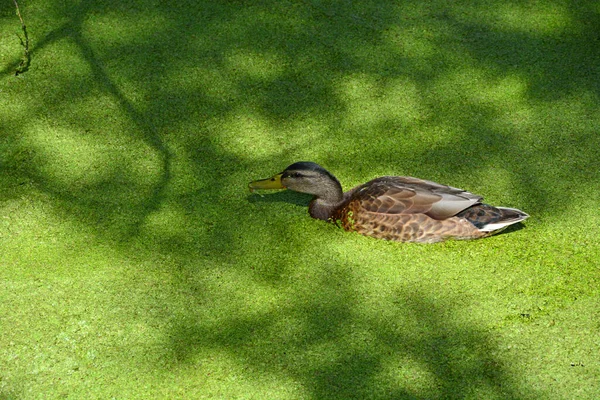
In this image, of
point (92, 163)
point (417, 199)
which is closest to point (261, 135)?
point (92, 163)

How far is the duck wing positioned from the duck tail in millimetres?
48

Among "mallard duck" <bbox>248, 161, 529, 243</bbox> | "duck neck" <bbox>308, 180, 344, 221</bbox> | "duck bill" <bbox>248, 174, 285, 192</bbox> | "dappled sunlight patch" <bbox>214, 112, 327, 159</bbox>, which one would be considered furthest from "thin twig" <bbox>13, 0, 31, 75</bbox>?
"duck neck" <bbox>308, 180, 344, 221</bbox>

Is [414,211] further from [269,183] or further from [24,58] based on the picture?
[24,58]

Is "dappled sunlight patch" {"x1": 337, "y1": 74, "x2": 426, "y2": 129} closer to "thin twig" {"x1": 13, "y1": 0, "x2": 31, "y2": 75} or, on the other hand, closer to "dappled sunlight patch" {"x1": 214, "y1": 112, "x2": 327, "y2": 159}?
"dappled sunlight patch" {"x1": 214, "y1": 112, "x2": 327, "y2": 159}

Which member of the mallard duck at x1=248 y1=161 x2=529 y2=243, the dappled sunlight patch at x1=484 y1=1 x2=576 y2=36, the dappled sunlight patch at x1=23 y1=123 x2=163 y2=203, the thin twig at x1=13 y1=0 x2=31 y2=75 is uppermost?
the dappled sunlight patch at x1=484 y1=1 x2=576 y2=36

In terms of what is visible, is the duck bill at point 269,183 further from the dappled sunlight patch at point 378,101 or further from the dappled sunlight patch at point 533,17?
the dappled sunlight patch at point 533,17

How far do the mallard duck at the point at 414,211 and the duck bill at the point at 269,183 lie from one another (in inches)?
2.5

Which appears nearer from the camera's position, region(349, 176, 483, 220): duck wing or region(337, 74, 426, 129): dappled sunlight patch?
region(349, 176, 483, 220): duck wing

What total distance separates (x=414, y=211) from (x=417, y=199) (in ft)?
0.17

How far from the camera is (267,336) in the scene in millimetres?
2740

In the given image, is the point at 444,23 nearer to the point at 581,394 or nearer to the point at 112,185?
the point at 112,185

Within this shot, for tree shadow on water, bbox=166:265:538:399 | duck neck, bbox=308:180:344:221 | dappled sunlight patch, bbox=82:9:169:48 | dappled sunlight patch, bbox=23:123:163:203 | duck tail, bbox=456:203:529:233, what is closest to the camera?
tree shadow on water, bbox=166:265:538:399

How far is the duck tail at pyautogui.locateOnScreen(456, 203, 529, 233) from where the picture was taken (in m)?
3.07

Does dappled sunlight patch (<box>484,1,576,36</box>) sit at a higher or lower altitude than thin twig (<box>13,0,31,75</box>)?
higher
